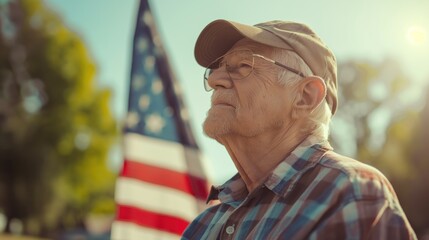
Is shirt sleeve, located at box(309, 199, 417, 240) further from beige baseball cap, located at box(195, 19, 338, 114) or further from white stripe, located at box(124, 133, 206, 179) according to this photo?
white stripe, located at box(124, 133, 206, 179)

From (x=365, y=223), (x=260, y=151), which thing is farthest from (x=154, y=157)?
(x=365, y=223)

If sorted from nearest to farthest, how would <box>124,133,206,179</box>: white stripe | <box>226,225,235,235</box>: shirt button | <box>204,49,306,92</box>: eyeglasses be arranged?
<box>226,225,235,235</box>: shirt button
<box>204,49,306,92</box>: eyeglasses
<box>124,133,206,179</box>: white stripe

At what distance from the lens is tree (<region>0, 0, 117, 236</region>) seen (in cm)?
2680

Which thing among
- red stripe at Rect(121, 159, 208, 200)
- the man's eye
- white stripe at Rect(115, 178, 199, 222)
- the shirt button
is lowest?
white stripe at Rect(115, 178, 199, 222)

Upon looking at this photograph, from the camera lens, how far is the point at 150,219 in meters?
4.80

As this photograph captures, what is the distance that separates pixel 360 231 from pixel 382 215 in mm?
90

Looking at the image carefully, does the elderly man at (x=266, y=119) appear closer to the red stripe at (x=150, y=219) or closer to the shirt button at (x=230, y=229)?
the shirt button at (x=230, y=229)

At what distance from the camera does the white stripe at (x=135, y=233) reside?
4645 mm

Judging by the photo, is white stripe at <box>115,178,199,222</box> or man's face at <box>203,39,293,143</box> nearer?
man's face at <box>203,39,293,143</box>

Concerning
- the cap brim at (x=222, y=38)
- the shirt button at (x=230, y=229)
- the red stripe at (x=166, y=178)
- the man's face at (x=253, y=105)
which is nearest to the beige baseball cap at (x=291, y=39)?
the cap brim at (x=222, y=38)

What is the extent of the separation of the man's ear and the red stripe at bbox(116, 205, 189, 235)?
2359mm

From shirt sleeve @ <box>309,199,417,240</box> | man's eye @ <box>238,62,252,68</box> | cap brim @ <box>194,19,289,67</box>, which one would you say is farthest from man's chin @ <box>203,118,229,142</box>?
shirt sleeve @ <box>309,199,417,240</box>

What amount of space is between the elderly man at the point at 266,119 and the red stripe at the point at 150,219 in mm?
1951

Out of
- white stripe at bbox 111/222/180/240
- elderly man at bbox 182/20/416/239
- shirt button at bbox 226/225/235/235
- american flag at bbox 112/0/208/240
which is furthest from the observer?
american flag at bbox 112/0/208/240
